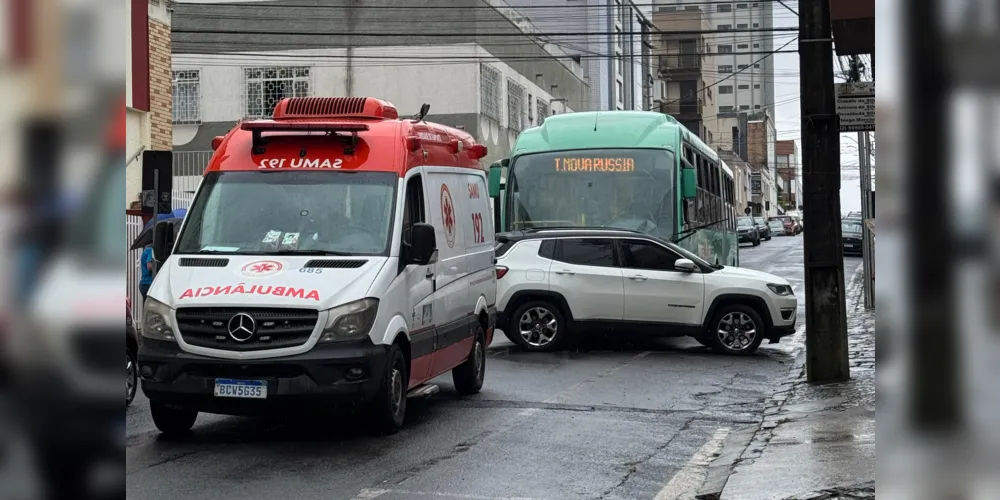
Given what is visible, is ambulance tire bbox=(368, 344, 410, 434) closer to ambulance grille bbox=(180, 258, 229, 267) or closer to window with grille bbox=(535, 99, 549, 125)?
ambulance grille bbox=(180, 258, 229, 267)

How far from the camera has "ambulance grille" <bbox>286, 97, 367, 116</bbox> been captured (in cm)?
970

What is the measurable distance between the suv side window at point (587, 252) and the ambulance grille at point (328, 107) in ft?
19.7

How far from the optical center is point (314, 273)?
819 cm

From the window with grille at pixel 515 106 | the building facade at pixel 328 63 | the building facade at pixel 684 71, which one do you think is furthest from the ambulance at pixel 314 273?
the building facade at pixel 684 71

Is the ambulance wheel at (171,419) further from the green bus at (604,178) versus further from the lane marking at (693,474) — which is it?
the green bus at (604,178)

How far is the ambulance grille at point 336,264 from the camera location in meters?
8.32

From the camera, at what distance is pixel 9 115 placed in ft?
4.01

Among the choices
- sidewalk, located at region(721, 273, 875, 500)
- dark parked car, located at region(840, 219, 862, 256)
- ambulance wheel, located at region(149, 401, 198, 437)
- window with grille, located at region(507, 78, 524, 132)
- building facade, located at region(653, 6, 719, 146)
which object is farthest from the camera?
building facade, located at region(653, 6, 719, 146)

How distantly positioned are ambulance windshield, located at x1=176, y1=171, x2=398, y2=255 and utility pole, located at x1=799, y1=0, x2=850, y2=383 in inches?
169

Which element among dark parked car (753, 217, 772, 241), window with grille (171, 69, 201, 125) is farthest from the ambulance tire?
dark parked car (753, 217, 772, 241)

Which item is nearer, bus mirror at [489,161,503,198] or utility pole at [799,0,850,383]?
utility pole at [799,0,850,383]

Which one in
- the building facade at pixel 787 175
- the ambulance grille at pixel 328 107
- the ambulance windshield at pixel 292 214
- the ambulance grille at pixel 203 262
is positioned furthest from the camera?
the building facade at pixel 787 175

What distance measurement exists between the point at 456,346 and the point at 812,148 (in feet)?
13.0

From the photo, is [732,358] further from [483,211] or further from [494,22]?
[494,22]
